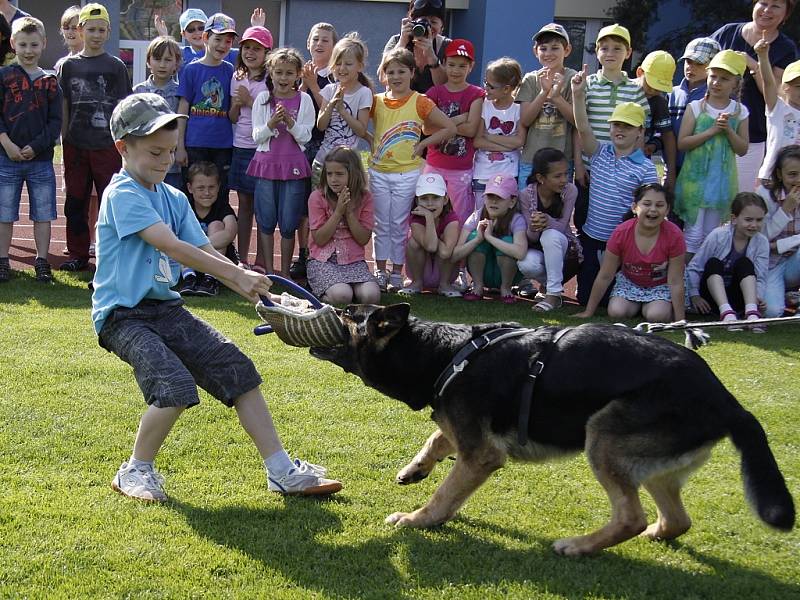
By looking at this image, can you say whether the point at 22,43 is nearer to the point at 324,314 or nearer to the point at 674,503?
the point at 324,314

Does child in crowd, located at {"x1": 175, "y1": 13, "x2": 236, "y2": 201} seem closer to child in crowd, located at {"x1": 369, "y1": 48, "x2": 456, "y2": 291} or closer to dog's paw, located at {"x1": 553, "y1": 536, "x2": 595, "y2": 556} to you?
child in crowd, located at {"x1": 369, "y1": 48, "x2": 456, "y2": 291}

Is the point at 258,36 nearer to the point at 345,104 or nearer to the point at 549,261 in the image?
the point at 345,104

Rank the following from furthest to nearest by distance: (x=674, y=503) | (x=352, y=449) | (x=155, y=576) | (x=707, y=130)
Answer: (x=707, y=130)
(x=352, y=449)
(x=674, y=503)
(x=155, y=576)

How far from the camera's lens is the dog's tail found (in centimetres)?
337

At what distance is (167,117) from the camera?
13.6 ft

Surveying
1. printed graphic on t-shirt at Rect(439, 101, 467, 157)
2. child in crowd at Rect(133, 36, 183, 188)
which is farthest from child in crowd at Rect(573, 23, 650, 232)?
child in crowd at Rect(133, 36, 183, 188)

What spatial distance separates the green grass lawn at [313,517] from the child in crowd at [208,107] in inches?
145

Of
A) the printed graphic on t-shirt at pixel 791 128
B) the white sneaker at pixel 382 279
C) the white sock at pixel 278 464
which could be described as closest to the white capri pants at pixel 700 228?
the printed graphic on t-shirt at pixel 791 128

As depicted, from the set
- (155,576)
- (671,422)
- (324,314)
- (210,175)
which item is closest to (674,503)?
(671,422)

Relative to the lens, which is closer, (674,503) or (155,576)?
(155,576)

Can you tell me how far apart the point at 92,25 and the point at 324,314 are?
6.00m

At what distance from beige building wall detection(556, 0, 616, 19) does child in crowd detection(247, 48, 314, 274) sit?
18.7 meters

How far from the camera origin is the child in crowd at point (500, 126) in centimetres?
892

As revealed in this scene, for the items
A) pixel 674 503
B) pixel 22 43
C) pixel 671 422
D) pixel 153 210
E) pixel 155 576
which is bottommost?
pixel 155 576
